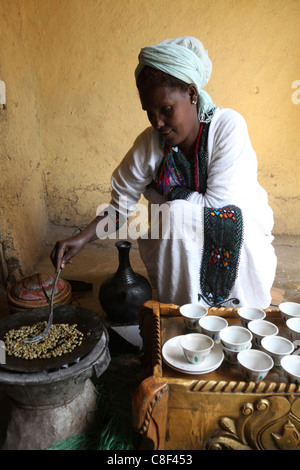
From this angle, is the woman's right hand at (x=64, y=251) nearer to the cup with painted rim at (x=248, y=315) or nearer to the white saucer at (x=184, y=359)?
the white saucer at (x=184, y=359)

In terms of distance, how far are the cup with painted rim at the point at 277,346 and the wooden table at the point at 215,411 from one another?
0.17 ft

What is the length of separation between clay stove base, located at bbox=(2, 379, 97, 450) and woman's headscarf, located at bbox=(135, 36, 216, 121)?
1487mm

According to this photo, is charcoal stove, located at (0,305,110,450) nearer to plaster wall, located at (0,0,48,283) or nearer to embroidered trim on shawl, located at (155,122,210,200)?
embroidered trim on shawl, located at (155,122,210,200)

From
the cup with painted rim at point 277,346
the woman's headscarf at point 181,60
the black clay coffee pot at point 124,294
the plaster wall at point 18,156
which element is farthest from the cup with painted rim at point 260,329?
the plaster wall at point 18,156

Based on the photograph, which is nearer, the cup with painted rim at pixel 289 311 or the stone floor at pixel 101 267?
the cup with painted rim at pixel 289 311

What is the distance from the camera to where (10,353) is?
1.22 metres

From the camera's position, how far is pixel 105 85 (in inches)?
125

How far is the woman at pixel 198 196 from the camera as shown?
162cm

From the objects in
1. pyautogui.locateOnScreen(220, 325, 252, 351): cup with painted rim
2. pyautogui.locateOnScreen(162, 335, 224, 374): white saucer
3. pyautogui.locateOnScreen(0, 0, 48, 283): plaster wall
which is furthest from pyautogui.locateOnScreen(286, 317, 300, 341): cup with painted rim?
pyautogui.locateOnScreen(0, 0, 48, 283): plaster wall

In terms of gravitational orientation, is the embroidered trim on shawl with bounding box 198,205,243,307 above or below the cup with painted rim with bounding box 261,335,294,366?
above

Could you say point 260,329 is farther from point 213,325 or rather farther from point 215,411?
point 215,411

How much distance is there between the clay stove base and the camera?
1261mm

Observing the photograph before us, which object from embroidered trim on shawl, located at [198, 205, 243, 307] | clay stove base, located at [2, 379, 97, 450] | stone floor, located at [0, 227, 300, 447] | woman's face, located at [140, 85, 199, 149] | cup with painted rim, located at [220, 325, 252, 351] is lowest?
clay stove base, located at [2, 379, 97, 450]
